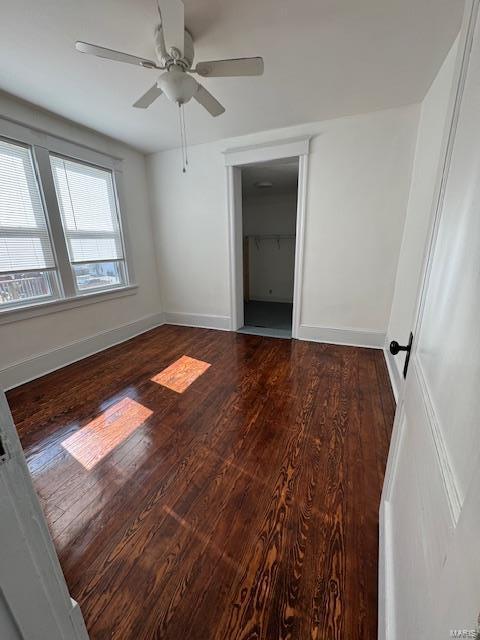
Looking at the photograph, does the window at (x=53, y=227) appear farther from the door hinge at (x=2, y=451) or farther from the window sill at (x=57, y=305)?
the door hinge at (x=2, y=451)

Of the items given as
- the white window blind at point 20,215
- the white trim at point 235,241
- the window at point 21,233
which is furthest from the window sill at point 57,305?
A: the white trim at point 235,241

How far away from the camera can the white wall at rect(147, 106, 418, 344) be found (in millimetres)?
2703

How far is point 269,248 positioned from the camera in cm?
597

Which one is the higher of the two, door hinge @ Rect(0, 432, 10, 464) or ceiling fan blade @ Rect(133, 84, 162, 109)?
ceiling fan blade @ Rect(133, 84, 162, 109)

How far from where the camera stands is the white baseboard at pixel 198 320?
399 cm

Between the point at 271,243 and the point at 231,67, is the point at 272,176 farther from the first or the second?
the point at 231,67

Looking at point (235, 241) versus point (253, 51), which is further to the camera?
point (235, 241)

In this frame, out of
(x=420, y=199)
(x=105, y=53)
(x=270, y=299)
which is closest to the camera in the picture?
(x=105, y=53)

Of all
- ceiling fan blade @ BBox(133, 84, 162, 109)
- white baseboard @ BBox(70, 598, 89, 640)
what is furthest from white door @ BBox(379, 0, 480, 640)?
ceiling fan blade @ BBox(133, 84, 162, 109)

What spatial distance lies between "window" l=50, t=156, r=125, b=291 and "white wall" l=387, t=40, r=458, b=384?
3.45m

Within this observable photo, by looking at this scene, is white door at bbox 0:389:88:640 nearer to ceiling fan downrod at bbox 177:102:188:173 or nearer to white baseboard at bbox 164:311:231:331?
ceiling fan downrod at bbox 177:102:188:173


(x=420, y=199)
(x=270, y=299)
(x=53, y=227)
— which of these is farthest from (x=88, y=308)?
(x=270, y=299)

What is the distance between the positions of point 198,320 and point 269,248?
9.35ft

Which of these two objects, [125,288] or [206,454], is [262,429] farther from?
[125,288]
